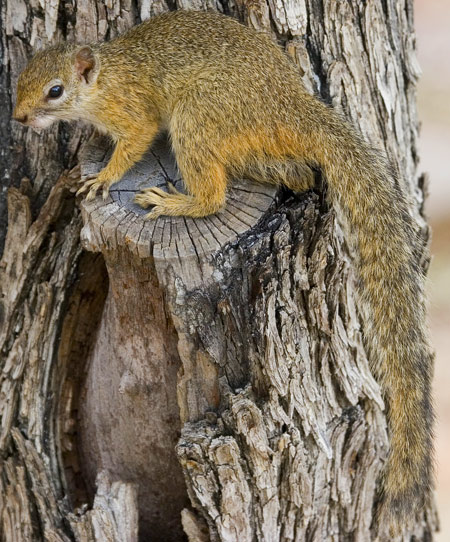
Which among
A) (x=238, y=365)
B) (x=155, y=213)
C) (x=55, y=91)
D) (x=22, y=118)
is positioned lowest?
(x=238, y=365)

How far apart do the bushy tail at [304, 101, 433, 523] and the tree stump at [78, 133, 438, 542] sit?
0.09m

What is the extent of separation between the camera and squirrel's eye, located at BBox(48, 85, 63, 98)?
301 centimetres

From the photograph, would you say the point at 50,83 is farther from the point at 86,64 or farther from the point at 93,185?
the point at 93,185

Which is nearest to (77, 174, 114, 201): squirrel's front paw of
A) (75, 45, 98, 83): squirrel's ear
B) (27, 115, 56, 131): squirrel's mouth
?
(27, 115, 56, 131): squirrel's mouth

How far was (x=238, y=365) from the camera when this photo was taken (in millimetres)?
2818

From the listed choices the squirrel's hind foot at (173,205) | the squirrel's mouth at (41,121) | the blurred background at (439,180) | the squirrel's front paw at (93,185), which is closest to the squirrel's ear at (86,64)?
the squirrel's mouth at (41,121)

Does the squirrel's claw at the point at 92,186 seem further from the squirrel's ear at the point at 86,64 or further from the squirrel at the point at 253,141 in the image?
the squirrel's ear at the point at 86,64

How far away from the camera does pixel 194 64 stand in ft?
9.75

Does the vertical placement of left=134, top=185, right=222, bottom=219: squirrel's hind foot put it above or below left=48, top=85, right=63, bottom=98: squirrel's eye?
below

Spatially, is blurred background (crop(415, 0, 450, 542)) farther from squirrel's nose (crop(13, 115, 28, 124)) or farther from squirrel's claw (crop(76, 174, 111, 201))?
squirrel's nose (crop(13, 115, 28, 124))

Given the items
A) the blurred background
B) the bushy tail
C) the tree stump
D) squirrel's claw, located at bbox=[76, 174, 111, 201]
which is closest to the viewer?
the tree stump

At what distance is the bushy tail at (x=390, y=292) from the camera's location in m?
2.95

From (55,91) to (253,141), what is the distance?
28.9 inches

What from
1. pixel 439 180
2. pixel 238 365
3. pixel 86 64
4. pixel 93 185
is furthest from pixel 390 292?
pixel 439 180
